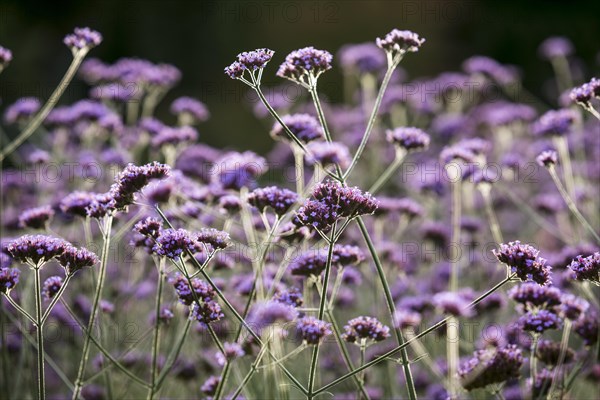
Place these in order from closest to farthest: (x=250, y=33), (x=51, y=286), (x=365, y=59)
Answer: (x=51, y=286) → (x=365, y=59) → (x=250, y=33)

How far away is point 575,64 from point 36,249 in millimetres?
8988

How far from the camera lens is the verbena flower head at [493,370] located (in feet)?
7.02

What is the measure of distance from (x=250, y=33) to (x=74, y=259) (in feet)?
31.4

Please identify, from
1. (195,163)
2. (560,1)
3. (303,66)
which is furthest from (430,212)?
(560,1)

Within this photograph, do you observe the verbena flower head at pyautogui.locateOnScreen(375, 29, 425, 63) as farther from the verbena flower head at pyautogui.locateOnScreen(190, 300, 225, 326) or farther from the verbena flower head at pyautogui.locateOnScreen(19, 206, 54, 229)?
the verbena flower head at pyautogui.locateOnScreen(19, 206, 54, 229)

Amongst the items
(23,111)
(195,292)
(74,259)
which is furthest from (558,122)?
(23,111)

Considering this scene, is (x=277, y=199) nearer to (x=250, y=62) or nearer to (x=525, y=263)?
(x=250, y=62)

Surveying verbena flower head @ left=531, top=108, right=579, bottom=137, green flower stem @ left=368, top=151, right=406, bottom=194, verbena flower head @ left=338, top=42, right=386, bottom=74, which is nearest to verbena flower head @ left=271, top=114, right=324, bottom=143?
green flower stem @ left=368, top=151, right=406, bottom=194

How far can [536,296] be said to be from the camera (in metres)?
2.35

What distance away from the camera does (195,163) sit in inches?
171

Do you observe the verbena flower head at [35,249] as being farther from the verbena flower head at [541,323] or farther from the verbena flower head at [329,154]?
the verbena flower head at [541,323]

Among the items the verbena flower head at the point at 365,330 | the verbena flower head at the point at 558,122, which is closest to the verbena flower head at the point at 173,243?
the verbena flower head at the point at 365,330

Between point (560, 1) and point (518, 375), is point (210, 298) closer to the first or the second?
point (518, 375)

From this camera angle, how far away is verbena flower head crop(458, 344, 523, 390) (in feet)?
7.02
